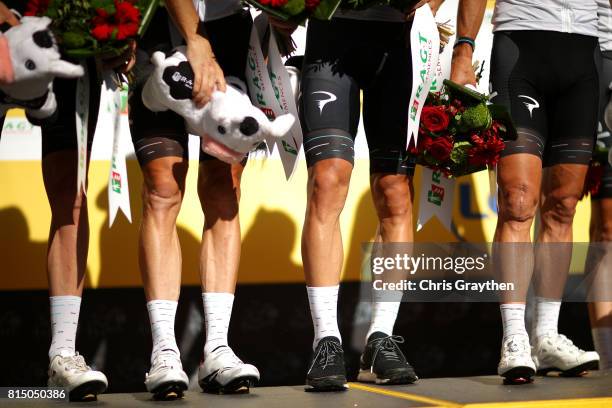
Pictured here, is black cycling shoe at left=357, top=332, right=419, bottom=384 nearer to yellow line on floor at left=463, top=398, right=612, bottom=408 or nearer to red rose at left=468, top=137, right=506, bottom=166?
yellow line on floor at left=463, top=398, right=612, bottom=408

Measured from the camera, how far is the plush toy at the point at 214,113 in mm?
3146

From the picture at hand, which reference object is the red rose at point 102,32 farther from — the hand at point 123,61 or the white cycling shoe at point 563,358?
the white cycling shoe at point 563,358

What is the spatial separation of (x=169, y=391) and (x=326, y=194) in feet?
3.04

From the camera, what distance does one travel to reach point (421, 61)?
3.62m

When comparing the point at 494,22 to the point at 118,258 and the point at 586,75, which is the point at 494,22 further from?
the point at 118,258

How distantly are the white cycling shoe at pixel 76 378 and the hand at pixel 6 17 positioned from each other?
116 cm

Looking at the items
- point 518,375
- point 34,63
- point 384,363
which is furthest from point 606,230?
point 34,63

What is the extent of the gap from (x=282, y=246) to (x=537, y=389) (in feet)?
5.62

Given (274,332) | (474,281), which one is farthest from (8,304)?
(474,281)

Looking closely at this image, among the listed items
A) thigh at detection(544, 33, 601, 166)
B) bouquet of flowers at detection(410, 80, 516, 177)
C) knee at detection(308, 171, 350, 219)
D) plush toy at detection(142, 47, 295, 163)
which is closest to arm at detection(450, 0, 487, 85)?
bouquet of flowers at detection(410, 80, 516, 177)

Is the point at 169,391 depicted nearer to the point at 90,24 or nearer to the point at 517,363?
the point at 90,24

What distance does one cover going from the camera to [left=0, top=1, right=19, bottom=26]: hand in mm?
3016

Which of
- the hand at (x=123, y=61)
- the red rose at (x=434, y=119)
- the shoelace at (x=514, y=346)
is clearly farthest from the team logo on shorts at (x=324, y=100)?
the shoelace at (x=514, y=346)

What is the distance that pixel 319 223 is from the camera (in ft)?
11.3
